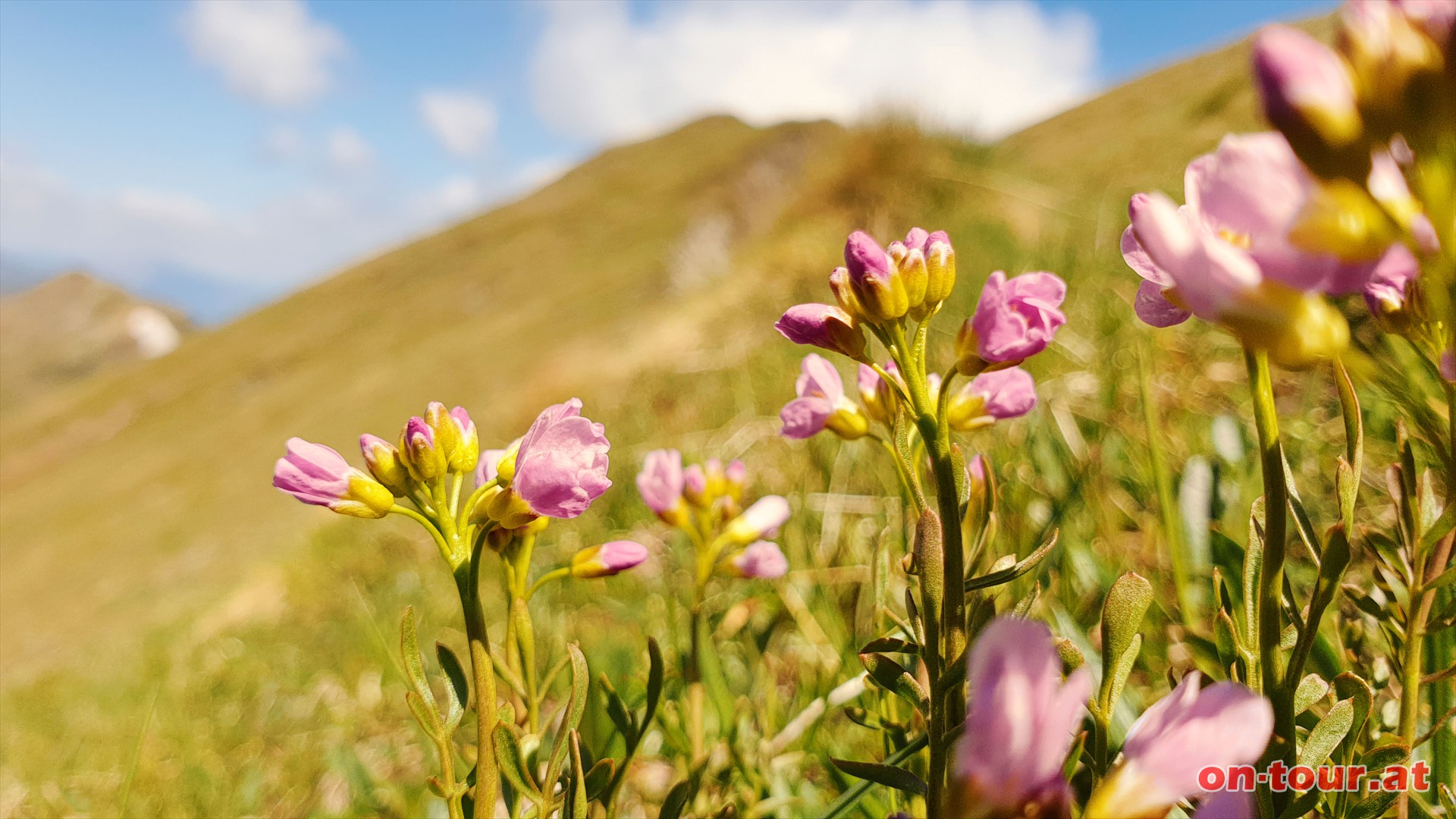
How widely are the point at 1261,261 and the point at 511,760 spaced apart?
388mm

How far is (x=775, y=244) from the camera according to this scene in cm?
495

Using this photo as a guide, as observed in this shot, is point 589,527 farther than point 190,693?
No

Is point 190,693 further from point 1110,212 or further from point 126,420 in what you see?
point 126,420

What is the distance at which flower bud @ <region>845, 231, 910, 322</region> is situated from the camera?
0.39 metres

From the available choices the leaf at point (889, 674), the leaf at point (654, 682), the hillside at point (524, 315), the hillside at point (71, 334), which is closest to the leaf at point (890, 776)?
the leaf at point (889, 674)

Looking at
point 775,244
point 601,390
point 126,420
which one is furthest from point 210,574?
point 126,420

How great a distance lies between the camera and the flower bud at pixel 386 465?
1.44ft

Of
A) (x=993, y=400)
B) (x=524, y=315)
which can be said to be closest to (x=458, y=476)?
(x=993, y=400)

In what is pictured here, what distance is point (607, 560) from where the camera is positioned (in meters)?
0.53

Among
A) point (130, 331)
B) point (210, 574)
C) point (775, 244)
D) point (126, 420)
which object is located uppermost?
point (130, 331)

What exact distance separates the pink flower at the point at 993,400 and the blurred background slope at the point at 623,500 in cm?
25

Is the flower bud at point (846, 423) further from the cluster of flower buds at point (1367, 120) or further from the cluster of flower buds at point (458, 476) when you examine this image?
the cluster of flower buds at point (1367, 120)

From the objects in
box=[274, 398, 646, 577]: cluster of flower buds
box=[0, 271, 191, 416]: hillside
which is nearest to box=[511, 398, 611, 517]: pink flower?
box=[274, 398, 646, 577]: cluster of flower buds

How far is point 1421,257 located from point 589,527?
1.84 m
